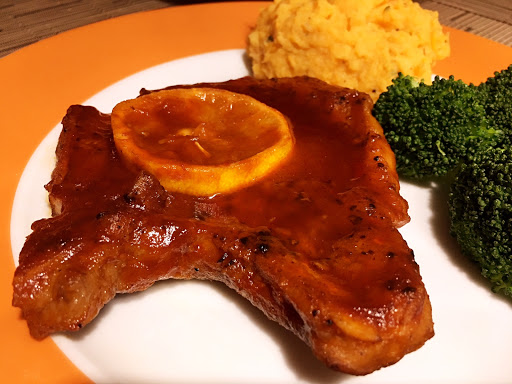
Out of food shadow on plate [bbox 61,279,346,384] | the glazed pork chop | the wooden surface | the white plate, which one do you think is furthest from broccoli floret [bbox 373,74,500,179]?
the wooden surface

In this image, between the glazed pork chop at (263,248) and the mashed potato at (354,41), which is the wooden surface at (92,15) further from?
the glazed pork chop at (263,248)

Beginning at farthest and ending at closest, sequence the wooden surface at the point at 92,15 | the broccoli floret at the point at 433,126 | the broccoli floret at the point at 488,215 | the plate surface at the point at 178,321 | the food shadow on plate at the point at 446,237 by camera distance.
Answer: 1. the wooden surface at the point at 92,15
2. the broccoli floret at the point at 433,126
3. the food shadow on plate at the point at 446,237
4. the broccoli floret at the point at 488,215
5. the plate surface at the point at 178,321

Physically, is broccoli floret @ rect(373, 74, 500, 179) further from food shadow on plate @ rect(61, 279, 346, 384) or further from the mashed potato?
food shadow on plate @ rect(61, 279, 346, 384)

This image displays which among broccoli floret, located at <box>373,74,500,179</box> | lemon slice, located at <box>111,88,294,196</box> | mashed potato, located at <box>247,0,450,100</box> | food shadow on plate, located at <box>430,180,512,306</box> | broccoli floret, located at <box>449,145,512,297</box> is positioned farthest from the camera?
mashed potato, located at <box>247,0,450,100</box>

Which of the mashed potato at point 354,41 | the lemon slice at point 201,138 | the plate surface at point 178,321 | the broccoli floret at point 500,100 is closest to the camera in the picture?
the plate surface at point 178,321

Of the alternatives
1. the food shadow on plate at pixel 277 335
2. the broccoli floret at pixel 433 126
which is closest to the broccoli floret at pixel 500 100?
the broccoli floret at pixel 433 126

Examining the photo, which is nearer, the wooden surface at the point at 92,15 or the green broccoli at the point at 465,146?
the green broccoli at the point at 465,146

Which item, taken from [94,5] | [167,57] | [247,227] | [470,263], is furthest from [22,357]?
[94,5]
